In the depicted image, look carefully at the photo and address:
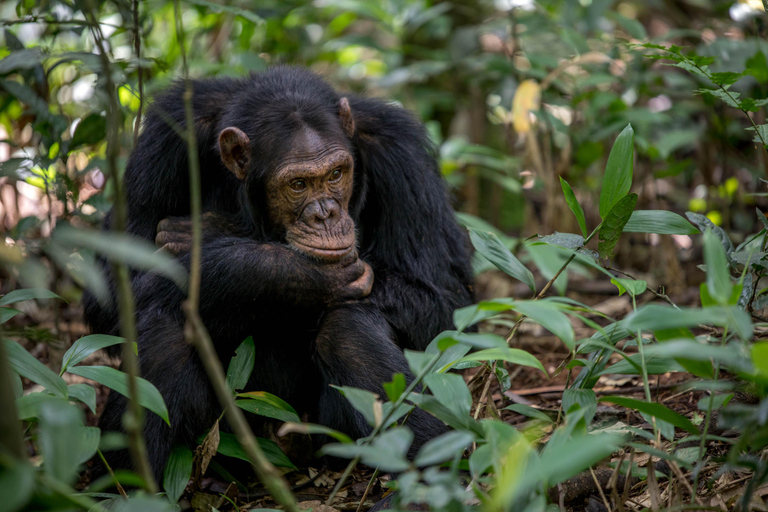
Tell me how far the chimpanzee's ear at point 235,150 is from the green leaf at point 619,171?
6.18ft

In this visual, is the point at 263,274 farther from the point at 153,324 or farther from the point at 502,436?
the point at 502,436

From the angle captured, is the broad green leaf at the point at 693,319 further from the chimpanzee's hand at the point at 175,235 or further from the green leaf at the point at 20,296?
the chimpanzee's hand at the point at 175,235

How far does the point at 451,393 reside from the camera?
2281 millimetres

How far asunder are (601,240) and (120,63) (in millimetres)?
2802

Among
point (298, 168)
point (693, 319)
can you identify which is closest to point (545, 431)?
point (693, 319)

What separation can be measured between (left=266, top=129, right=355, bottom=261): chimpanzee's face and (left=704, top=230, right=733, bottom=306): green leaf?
1.98 metres

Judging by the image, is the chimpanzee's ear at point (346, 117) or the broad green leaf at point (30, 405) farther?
the chimpanzee's ear at point (346, 117)

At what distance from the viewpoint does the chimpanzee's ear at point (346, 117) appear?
3861 mm

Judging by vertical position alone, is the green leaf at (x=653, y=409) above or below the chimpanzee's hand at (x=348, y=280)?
above

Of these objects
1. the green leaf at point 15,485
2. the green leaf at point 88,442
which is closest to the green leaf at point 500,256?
the green leaf at point 88,442

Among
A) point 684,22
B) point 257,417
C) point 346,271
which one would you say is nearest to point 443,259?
point 346,271

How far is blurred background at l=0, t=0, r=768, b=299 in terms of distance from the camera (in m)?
4.95

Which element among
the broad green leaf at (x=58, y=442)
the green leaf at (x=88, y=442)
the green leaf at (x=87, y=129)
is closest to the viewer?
the broad green leaf at (x=58, y=442)

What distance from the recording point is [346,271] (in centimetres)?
372
